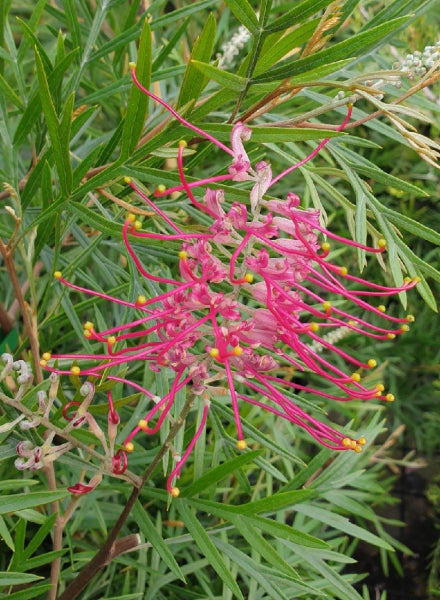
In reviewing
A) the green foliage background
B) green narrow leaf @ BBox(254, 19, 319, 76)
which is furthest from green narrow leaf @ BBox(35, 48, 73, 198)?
green narrow leaf @ BBox(254, 19, 319, 76)

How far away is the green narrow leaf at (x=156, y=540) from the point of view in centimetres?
46

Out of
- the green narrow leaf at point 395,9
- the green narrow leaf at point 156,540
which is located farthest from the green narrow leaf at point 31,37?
the green narrow leaf at point 156,540

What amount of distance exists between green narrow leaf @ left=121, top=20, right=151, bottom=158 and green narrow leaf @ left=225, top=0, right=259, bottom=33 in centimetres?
4

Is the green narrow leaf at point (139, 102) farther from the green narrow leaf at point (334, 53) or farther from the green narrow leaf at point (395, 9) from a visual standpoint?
the green narrow leaf at point (395, 9)

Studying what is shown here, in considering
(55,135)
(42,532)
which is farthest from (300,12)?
(42,532)

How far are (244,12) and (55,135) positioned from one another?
12cm

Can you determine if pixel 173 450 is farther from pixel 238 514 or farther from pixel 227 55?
pixel 227 55

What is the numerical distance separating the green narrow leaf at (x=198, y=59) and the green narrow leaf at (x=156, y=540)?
28cm

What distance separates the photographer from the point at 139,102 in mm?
370

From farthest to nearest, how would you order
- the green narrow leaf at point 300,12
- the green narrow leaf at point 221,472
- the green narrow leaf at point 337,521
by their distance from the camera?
the green narrow leaf at point 337,521 < the green narrow leaf at point 221,472 < the green narrow leaf at point 300,12

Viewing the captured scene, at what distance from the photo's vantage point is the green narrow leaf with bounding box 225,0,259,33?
329 millimetres

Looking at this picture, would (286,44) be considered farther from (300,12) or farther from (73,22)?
(73,22)

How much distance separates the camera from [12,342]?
1.94ft

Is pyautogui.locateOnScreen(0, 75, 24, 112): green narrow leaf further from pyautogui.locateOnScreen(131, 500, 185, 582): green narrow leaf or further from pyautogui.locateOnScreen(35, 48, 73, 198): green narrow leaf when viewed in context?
pyautogui.locateOnScreen(131, 500, 185, 582): green narrow leaf
